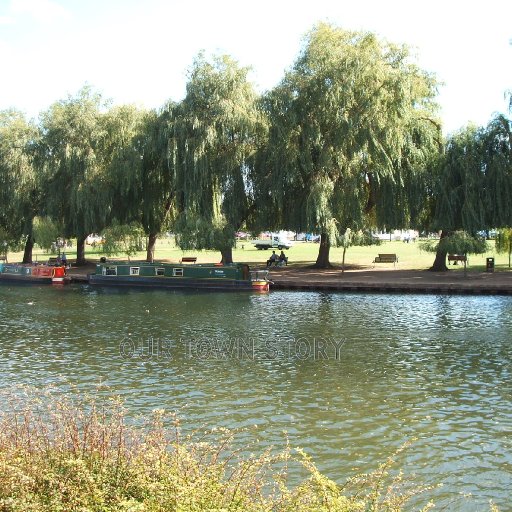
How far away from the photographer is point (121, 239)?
148 feet

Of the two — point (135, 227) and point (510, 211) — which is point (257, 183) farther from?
point (510, 211)

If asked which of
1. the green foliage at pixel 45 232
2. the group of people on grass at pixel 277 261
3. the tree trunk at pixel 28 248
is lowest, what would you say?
the group of people on grass at pixel 277 261

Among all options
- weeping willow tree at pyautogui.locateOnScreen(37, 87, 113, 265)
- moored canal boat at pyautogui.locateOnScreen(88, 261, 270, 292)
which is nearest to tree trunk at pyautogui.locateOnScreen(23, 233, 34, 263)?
weeping willow tree at pyautogui.locateOnScreen(37, 87, 113, 265)

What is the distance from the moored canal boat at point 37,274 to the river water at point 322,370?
11.6m

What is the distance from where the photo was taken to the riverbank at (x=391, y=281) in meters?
35.0

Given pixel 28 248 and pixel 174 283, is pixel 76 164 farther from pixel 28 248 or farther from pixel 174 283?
pixel 174 283

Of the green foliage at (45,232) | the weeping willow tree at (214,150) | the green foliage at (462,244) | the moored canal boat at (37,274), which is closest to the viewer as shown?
the green foliage at (462,244)

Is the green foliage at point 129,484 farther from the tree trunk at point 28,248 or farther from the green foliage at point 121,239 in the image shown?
the tree trunk at point 28,248

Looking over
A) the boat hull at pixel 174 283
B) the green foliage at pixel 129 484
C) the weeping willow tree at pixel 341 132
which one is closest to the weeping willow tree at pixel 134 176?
the boat hull at pixel 174 283


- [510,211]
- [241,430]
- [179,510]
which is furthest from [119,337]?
[510,211]

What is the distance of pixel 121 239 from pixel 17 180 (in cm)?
1091

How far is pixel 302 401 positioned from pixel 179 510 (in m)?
8.74

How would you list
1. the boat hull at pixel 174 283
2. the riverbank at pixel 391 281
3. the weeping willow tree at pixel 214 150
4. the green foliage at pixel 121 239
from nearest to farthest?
the riverbank at pixel 391 281, the boat hull at pixel 174 283, the weeping willow tree at pixel 214 150, the green foliage at pixel 121 239

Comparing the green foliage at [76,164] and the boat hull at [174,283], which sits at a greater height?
the green foliage at [76,164]
